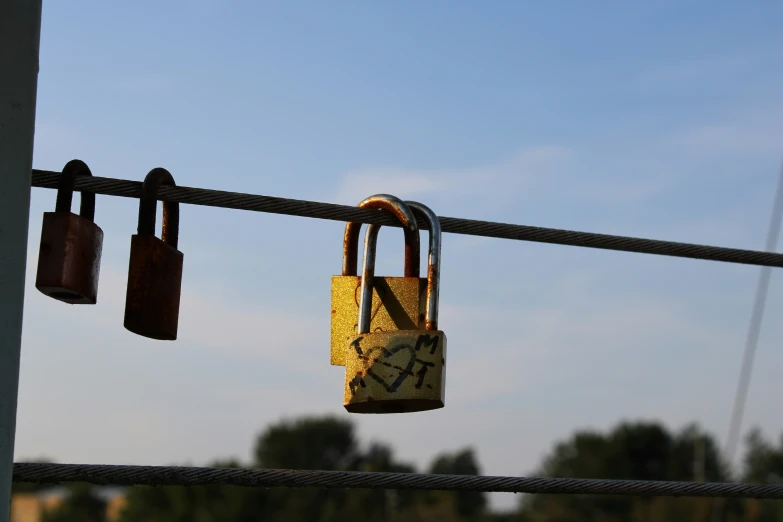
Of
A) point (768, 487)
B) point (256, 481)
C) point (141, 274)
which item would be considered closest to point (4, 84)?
point (141, 274)

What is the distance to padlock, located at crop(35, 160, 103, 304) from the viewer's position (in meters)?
1.95

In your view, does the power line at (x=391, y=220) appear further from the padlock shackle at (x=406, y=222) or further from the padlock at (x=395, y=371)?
the padlock at (x=395, y=371)

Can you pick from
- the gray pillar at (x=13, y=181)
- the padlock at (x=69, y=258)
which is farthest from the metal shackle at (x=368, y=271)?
the gray pillar at (x=13, y=181)

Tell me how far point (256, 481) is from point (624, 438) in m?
66.6

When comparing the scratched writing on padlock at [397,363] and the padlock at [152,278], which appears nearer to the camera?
the padlock at [152,278]

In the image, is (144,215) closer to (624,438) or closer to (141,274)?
(141,274)

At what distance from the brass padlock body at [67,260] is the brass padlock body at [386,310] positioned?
61cm

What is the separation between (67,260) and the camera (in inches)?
77.5

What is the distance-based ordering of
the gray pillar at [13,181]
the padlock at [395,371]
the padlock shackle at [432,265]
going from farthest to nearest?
the padlock shackle at [432,265] → the padlock at [395,371] → the gray pillar at [13,181]

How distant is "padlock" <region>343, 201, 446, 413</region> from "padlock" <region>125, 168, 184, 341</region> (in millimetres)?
401

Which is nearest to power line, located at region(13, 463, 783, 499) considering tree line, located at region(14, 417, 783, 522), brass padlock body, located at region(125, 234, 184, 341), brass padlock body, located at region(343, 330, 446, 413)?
brass padlock body, located at region(343, 330, 446, 413)

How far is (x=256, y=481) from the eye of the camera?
1.99 metres

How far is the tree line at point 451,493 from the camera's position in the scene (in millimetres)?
59656

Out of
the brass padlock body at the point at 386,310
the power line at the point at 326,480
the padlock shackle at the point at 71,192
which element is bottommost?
the power line at the point at 326,480
